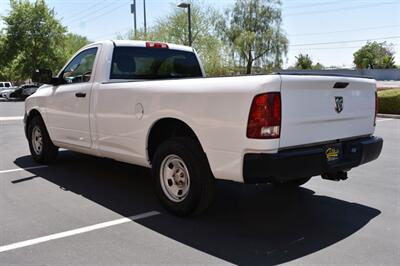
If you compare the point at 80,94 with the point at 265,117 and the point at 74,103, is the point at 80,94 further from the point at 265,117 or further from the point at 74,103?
the point at 265,117

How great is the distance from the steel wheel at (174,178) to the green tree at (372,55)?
327 feet

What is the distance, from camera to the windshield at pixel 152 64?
6.00m

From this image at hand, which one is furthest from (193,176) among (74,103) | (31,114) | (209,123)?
(31,114)

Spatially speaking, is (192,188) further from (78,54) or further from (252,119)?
(78,54)

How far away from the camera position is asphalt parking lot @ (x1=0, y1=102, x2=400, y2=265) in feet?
12.2

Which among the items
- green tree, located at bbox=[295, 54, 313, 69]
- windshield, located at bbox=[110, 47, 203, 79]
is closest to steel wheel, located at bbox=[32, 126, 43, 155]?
windshield, located at bbox=[110, 47, 203, 79]

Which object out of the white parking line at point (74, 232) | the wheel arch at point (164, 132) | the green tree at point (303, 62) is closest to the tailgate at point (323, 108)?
the wheel arch at point (164, 132)

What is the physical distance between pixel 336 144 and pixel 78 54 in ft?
13.3

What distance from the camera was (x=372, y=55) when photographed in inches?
3939

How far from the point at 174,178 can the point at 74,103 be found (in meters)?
2.27

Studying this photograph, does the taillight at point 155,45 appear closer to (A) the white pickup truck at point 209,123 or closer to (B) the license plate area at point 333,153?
(A) the white pickup truck at point 209,123

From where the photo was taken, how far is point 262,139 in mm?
3842

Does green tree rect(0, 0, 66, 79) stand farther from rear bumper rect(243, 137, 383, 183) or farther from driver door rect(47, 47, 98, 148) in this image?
rear bumper rect(243, 137, 383, 183)

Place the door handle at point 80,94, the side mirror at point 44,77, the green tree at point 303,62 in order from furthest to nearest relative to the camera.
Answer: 1. the green tree at point 303,62
2. the side mirror at point 44,77
3. the door handle at point 80,94
